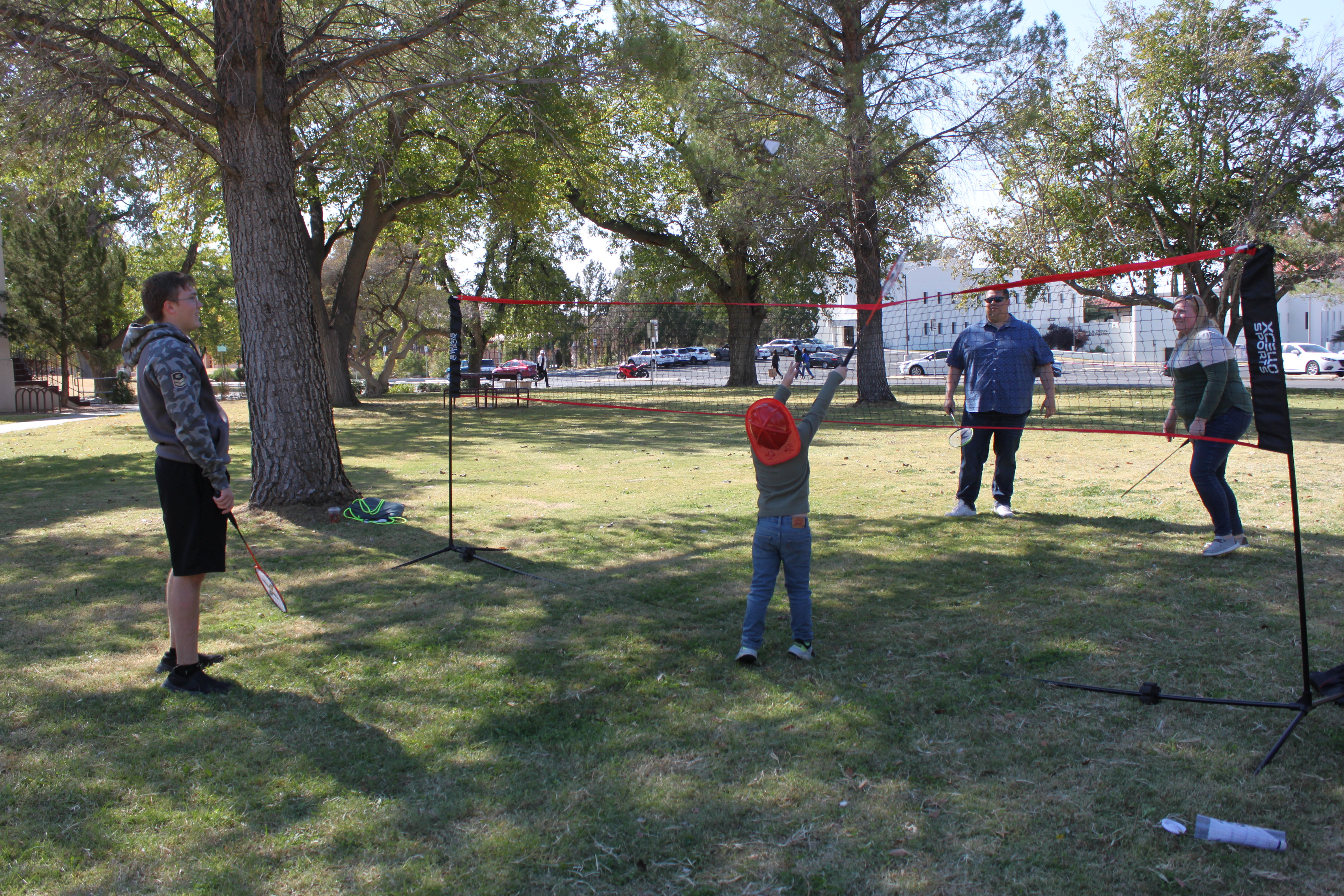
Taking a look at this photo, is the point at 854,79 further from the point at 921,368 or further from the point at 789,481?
the point at 921,368

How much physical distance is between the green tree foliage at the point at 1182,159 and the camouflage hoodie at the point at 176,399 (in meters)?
19.0

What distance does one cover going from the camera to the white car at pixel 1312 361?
35750 millimetres

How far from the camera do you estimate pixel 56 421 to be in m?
20.6

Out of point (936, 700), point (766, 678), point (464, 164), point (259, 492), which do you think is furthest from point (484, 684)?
point (464, 164)

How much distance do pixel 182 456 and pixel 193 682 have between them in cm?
106

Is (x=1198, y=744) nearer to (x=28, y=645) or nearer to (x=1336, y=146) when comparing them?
(x=28, y=645)

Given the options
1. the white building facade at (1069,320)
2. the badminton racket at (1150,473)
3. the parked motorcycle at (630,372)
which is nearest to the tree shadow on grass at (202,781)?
the white building facade at (1069,320)

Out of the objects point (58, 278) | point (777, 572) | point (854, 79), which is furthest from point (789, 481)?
point (58, 278)

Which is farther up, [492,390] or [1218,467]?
[492,390]

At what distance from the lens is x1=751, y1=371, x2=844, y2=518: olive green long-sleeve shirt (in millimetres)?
4184

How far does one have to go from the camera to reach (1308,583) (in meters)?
5.23

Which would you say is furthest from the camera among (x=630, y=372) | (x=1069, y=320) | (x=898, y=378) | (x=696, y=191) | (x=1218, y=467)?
(x=898, y=378)

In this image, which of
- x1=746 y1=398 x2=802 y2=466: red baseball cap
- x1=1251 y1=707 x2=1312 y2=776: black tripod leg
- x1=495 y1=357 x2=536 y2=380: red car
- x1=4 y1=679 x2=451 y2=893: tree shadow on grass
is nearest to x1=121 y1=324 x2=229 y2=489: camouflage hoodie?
x1=4 y1=679 x2=451 y2=893: tree shadow on grass

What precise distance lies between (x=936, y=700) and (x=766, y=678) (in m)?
0.78
